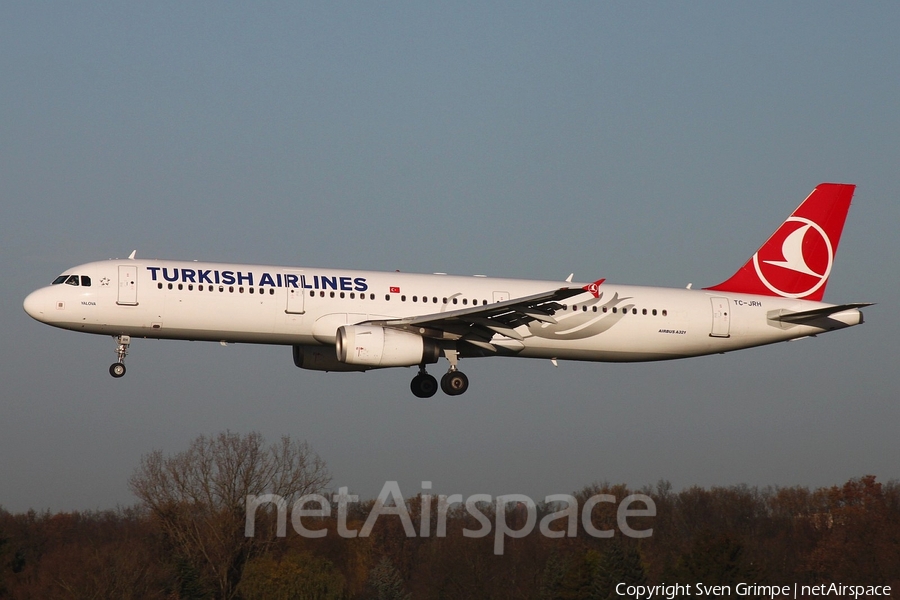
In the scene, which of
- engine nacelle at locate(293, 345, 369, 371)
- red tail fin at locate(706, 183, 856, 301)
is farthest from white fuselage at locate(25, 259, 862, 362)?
engine nacelle at locate(293, 345, 369, 371)

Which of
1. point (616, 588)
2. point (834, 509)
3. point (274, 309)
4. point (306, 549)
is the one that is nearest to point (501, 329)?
point (274, 309)

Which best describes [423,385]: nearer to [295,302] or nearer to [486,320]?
[486,320]

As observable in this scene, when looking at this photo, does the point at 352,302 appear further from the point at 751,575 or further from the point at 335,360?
the point at 751,575

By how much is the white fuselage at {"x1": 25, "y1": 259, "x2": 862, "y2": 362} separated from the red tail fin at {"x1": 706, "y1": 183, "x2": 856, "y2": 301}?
5.79 ft

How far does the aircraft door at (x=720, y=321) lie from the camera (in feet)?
154

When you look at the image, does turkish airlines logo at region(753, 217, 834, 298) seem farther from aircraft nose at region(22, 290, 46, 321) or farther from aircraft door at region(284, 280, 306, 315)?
aircraft nose at region(22, 290, 46, 321)

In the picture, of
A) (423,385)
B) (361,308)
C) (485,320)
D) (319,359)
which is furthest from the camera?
(423,385)

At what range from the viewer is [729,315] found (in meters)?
47.2

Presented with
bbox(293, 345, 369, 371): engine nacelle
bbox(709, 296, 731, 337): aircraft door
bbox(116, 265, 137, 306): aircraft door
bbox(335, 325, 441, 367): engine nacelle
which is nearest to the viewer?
bbox(116, 265, 137, 306): aircraft door

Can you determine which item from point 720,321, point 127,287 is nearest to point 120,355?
point 127,287

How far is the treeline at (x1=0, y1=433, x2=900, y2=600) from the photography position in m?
68.9

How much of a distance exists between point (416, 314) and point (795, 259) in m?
18.0

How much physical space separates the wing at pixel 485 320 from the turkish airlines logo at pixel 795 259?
11.6 meters

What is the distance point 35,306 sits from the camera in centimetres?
4053
